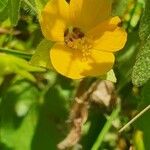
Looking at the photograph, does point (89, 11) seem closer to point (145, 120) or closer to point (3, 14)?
point (3, 14)

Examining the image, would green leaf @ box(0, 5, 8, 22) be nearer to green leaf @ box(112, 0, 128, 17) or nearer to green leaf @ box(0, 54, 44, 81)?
green leaf @ box(0, 54, 44, 81)

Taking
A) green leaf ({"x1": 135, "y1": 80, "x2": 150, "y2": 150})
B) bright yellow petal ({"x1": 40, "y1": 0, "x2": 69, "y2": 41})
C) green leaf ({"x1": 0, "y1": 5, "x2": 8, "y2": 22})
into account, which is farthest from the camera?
green leaf ({"x1": 135, "y1": 80, "x2": 150, "y2": 150})

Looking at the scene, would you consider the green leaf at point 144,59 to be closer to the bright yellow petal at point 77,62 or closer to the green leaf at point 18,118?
the bright yellow petal at point 77,62

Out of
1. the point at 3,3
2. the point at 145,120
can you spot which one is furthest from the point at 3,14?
the point at 145,120

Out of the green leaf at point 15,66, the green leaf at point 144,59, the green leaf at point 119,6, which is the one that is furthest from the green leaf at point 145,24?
the green leaf at point 15,66

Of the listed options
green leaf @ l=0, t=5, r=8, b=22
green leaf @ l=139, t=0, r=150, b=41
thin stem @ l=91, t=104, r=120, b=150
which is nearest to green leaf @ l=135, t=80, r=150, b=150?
thin stem @ l=91, t=104, r=120, b=150
